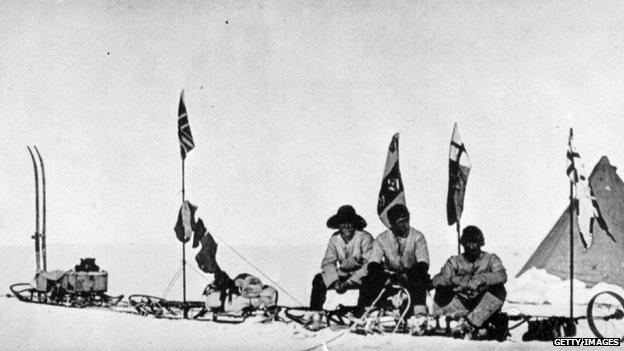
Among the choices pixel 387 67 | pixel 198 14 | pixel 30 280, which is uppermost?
pixel 198 14

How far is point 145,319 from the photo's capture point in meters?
4.06

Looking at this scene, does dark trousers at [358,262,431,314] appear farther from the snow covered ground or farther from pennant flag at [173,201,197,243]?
pennant flag at [173,201,197,243]

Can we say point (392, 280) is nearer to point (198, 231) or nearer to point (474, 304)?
point (474, 304)

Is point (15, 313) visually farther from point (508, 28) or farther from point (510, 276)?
point (508, 28)

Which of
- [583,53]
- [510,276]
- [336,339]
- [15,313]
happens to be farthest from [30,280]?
[583,53]

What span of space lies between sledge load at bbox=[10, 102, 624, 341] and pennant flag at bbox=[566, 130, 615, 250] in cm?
1

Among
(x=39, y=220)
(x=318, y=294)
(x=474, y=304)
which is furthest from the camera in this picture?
(x=39, y=220)

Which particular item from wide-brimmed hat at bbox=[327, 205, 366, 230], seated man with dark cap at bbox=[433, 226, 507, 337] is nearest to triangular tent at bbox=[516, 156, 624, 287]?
seated man with dark cap at bbox=[433, 226, 507, 337]

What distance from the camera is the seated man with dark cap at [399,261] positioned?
3.92 meters

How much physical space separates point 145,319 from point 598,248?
2723 millimetres

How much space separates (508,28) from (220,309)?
7.89ft

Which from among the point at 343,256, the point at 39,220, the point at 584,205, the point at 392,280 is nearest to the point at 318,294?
the point at 343,256

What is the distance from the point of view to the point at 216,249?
404 cm

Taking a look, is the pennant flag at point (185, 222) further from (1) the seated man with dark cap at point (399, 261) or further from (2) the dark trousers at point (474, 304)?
(2) the dark trousers at point (474, 304)
